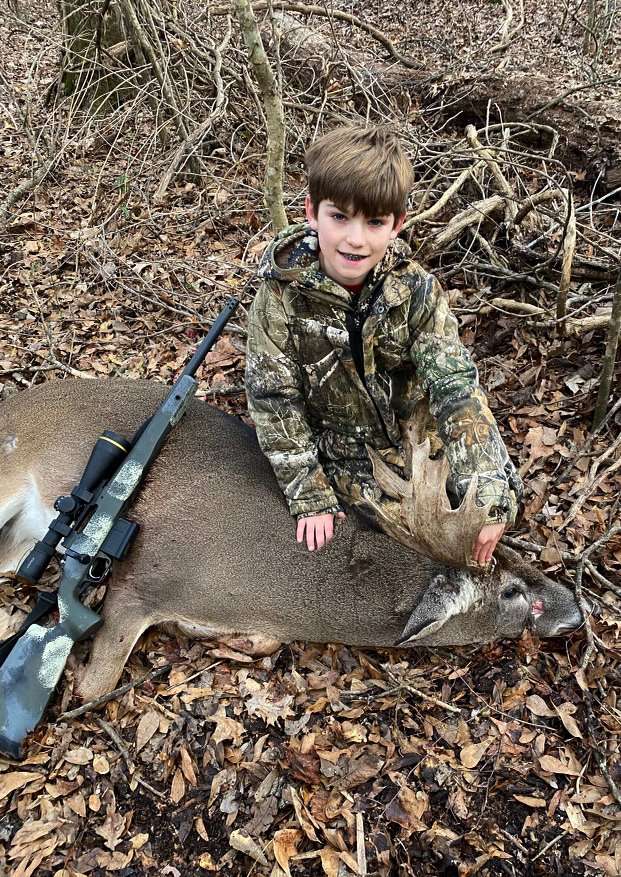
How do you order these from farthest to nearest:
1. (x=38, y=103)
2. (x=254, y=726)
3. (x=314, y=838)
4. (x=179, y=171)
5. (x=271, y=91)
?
(x=38, y=103)
(x=179, y=171)
(x=271, y=91)
(x=254, y=726)
(x=314, y=838)

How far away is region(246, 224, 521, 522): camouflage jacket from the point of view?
3041 mm

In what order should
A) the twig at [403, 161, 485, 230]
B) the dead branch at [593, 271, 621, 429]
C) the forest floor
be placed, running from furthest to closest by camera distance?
the twig at [403, 161, 485, 230]
the dead branch at [593, 271, 621, 429]
the forest floor

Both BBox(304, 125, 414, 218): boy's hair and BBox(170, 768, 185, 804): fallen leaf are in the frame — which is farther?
BBox(170, 768, 185, 804): fallen leaf

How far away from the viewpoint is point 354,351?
10.8 ft

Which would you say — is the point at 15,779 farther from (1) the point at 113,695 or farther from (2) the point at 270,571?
(2) the point at 270,571

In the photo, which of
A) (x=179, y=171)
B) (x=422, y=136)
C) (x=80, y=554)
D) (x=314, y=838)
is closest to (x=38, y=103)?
(x=179, y=171)

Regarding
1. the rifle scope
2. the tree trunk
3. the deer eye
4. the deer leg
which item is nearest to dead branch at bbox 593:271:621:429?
the deer eye

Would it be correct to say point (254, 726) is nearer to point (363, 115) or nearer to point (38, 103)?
point (363, 115)

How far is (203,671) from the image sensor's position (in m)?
3.36

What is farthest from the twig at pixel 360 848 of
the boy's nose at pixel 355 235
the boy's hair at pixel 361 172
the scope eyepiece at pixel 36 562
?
the boy's hair at pixel 361 172

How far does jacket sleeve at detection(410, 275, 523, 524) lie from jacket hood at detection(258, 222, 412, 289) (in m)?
→ 0.19

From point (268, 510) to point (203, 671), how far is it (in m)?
0.85

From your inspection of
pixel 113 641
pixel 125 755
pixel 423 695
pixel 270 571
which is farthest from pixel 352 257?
pixel 125 755

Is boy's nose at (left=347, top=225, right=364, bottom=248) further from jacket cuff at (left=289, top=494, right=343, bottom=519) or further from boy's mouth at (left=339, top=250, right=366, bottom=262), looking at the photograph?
jacket cuff at (left=289, top=494, right=343, bottom=519)
